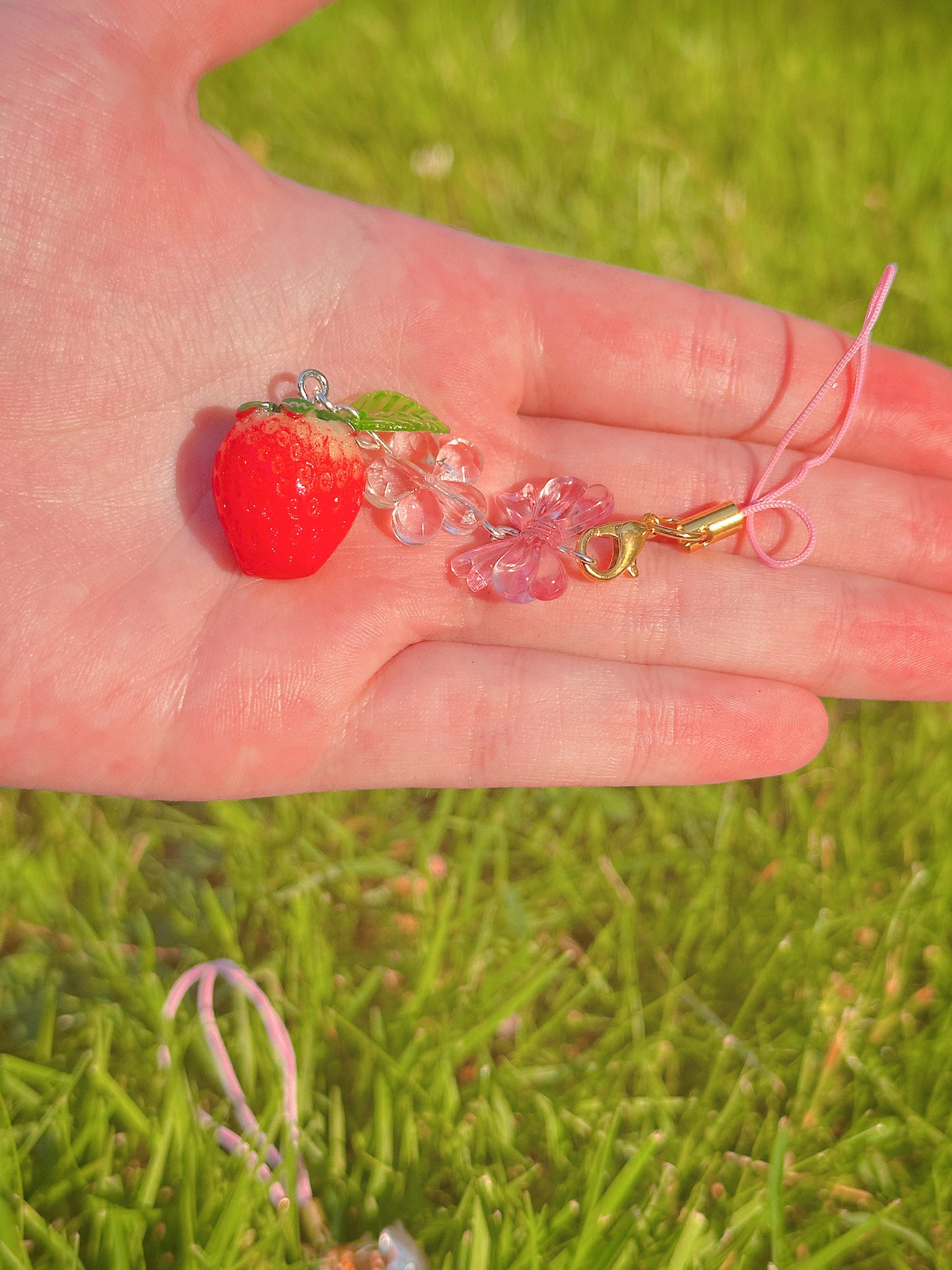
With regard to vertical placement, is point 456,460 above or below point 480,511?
above

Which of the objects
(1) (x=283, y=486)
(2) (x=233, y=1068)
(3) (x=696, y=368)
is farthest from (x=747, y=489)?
(2) (x=233, y=1068)

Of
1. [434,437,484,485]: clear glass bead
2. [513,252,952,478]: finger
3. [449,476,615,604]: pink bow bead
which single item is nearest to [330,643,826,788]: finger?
[449,476,615,604]: pink bow bead

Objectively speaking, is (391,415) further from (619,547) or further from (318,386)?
(619,547)

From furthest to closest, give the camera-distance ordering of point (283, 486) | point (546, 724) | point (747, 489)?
point (747, 489)
point (546, 724)
point (283, 486)

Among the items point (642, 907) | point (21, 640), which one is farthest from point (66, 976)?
point (642, 907)

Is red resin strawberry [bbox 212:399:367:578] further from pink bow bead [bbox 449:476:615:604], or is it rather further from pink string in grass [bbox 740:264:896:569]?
pink string in grass [bbox 740:264:896:569]

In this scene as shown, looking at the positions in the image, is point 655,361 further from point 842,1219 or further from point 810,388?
point 842,1219

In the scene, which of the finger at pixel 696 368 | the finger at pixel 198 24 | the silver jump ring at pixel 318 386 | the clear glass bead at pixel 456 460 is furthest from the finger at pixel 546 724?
the finger at pixel 198 24
